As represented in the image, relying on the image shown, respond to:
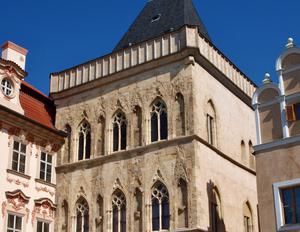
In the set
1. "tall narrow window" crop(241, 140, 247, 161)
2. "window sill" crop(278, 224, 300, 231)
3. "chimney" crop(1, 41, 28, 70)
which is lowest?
"window sill" crop(278, 224, 300, 231)

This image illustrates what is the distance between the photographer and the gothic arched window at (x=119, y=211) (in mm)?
22031

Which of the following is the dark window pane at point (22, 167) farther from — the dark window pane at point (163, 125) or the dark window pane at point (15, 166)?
the dark window pane at point (163, 125)

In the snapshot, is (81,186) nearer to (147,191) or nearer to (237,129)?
(147,191)

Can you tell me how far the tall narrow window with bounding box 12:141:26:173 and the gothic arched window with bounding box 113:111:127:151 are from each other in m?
3.91

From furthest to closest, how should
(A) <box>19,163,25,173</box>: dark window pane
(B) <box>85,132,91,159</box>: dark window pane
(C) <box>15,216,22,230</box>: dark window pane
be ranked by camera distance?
(B) <box>85,132,91,159</box>: dark window pane
(A) <box>19,163,25,173</box>: dark window pane
(C) <box>15,216,22,230</box>: dark window pane

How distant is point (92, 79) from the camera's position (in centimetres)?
2516

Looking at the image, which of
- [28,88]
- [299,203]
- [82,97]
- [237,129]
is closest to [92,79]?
[82,97]

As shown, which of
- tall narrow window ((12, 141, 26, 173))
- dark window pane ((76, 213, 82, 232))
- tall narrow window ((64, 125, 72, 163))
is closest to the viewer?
tall narrow window ((12, 141, 26, 173))

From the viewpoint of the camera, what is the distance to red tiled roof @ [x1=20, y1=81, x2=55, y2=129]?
2434 centimetres

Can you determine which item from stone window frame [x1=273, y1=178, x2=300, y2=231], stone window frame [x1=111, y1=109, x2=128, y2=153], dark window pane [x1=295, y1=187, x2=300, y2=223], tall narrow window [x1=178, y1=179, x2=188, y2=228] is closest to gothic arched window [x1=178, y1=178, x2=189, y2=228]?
tall narrow window [x1=178, y1=179, x2=188, y2=228]

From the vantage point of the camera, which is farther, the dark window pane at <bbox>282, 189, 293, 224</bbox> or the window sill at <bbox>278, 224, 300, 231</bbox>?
the dark window pane at <bbox>282, 189, 293, 224</bbox>

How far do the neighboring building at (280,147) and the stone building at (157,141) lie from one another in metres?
3.50

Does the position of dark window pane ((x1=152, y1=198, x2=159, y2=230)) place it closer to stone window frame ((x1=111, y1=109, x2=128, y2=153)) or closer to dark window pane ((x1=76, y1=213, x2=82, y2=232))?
stone window frame ((x1=111, y1=109, x2=128, y2=153))

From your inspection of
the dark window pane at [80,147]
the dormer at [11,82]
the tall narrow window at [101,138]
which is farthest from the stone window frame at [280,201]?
the dormer at [11,82]
